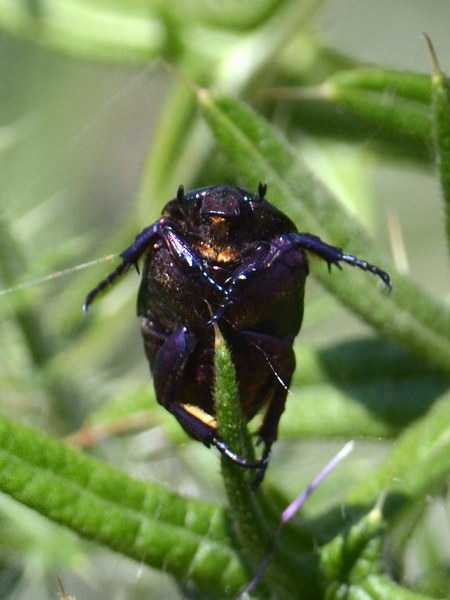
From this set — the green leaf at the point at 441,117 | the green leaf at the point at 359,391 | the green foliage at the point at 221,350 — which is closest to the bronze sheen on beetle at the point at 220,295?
the green foliage at the point at 221,350

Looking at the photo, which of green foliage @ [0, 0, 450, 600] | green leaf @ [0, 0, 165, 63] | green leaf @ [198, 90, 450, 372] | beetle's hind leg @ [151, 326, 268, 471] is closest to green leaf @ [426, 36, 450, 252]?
green foliage @ [0, 0, 450, 600]

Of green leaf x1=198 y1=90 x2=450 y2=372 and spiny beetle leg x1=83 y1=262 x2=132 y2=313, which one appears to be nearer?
spiny beetle leg x1=83 y1=262 x2=132 y2=313

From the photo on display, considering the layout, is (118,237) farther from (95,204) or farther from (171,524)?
(95,204)

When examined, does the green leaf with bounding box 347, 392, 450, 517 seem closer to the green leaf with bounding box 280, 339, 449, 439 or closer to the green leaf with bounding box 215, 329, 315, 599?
the green leaf with bounding box 280, 339, 449, 439

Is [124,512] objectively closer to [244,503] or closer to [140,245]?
[244,503]

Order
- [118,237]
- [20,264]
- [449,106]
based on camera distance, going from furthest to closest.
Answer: [118,237] → [20,264] → [449,106]

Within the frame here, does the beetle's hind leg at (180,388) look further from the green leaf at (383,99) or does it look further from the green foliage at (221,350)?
the green leaf at (383,99)

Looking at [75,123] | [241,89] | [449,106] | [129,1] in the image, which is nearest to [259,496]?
[449,106]
